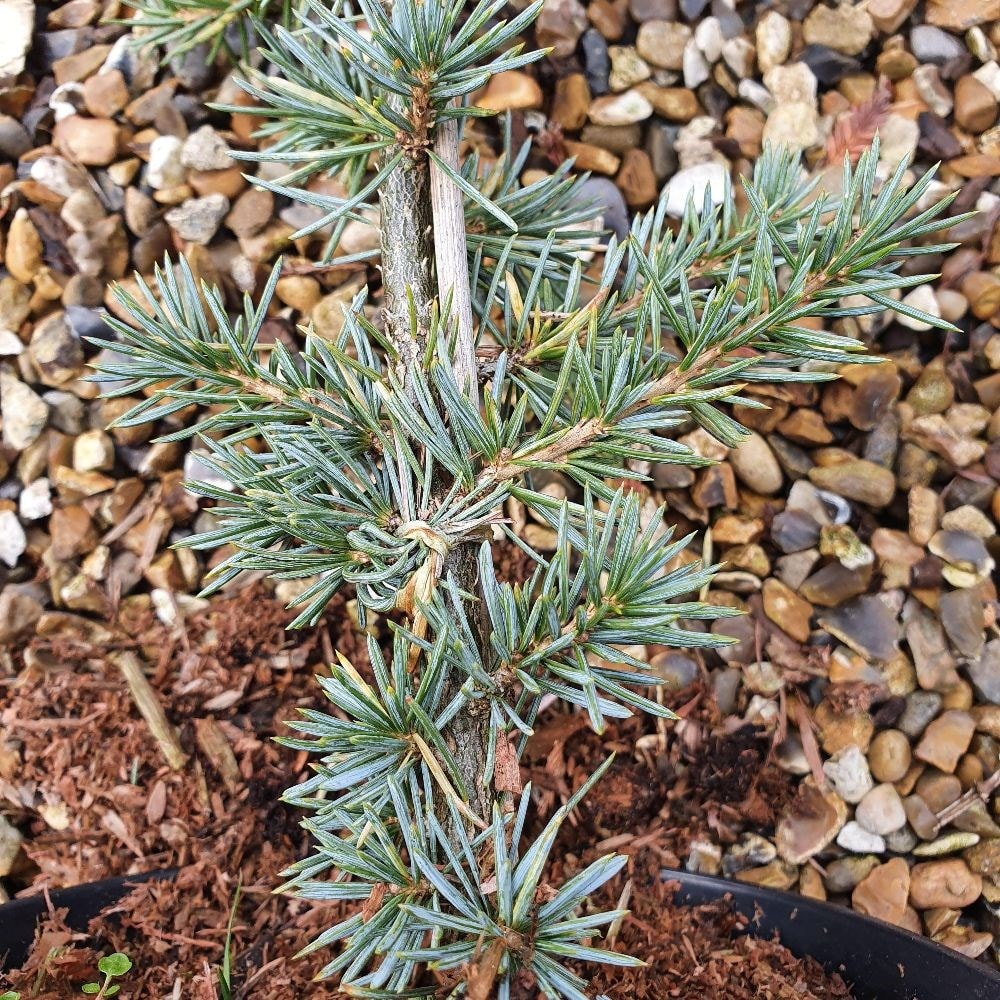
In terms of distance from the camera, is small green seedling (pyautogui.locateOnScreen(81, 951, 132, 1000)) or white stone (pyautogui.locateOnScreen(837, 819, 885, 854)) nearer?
small green seedling (pyautogui.locateOnScreen(81, 951, 132, 1000))

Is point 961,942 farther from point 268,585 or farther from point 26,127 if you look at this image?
point 26,127

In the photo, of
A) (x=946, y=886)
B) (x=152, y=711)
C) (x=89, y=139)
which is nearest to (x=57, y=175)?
(x=89, y=139)

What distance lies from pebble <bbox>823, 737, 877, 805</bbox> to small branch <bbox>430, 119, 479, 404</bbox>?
0.81 metres

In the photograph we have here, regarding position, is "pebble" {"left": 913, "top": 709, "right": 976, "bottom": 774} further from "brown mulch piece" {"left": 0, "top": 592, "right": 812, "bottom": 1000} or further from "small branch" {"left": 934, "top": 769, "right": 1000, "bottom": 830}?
"brown mulch piece" {"left": 0, "top": 592, "right": 812, "bottom": 1000}

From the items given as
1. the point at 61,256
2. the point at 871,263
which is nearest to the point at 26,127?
the point at 61,256

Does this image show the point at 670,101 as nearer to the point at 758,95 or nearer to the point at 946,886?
the point at 758,95

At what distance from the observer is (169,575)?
1.37m

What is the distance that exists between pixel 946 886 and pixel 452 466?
38.2 inches

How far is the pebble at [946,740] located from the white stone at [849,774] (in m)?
0.09

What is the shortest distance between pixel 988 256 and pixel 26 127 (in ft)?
5.24

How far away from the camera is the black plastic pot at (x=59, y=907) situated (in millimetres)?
1040

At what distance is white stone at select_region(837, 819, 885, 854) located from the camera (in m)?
1.22

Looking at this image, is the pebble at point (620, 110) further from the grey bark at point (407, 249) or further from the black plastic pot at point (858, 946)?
the black plastic pot at point (858, 946)

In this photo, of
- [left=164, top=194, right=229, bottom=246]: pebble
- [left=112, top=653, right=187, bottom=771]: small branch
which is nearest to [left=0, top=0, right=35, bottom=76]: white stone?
[left=164, top=194, right=229, bottom=246]: pebble
